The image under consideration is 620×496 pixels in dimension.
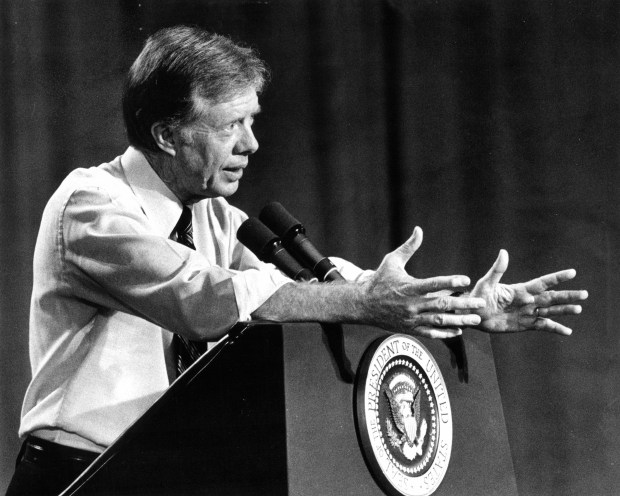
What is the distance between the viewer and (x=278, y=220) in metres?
1.46

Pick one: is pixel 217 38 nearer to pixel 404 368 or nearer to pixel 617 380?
pixel 404 368

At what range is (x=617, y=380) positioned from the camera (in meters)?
2.78

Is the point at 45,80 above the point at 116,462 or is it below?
above

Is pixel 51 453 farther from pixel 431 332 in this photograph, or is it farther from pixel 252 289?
pixel 431 332

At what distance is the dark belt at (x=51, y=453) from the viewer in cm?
153

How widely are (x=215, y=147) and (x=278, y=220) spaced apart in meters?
0.35

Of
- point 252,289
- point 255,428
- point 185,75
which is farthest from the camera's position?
point 185,75

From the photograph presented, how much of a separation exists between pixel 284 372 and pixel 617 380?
6.66ft

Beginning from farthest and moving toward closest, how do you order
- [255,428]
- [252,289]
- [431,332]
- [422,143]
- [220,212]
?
1. [422,143]
2. [220,212]
3. [252,289]
4. [431,332]
5. [255,428]

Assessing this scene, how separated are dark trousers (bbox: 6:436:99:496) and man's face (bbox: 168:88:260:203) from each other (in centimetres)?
56

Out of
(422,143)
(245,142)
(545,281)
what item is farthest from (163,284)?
(422,143)

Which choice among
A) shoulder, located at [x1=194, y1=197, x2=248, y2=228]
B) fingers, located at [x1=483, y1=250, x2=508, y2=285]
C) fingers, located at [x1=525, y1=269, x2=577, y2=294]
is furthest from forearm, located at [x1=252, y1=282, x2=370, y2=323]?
shoulder, located at [x1=194, y1=197, x2=248, y2=228]

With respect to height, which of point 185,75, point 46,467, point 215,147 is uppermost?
point 185,75

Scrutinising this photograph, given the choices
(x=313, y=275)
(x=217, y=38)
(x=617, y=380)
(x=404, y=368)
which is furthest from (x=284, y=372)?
(x=617, y=380)
